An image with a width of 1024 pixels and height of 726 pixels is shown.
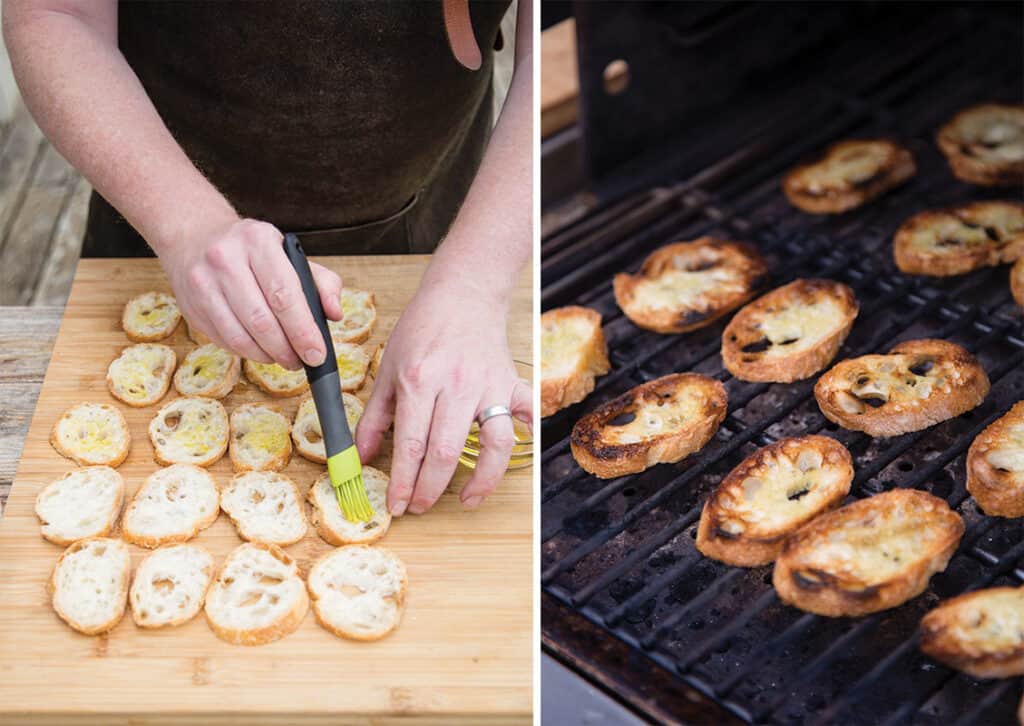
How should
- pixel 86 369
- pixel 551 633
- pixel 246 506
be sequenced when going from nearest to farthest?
pixel 551 633
pixel 246 506
pixel 86 369

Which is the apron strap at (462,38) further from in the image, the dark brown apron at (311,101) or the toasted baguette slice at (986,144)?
the toasted baguette slice at (986,144)

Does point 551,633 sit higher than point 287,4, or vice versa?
point 287,4

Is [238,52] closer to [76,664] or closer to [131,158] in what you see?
[131,158]

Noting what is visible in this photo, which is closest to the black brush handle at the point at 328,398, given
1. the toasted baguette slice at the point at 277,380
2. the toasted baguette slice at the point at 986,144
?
the toasted baguette slice at the point at 277,380

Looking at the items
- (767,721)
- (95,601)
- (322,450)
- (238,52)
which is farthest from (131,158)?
(767,721)

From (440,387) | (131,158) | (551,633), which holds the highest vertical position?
(131,158)

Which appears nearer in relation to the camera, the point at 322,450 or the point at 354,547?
the point at 354,547
